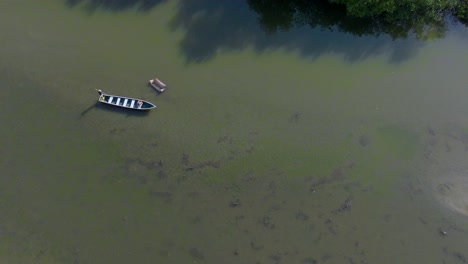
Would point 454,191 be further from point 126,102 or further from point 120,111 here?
point 120,111

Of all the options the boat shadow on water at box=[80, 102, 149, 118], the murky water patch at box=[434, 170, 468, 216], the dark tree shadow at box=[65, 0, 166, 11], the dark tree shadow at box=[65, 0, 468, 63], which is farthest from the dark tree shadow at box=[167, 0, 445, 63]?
the murky water patch at box=[434, 170, 468, 216]

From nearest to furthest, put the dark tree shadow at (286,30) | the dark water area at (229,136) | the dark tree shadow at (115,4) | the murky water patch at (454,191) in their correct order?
the dark water area at (229,136)
the murky water patch at (454,191)
the dark tree shadow at (286,30)
the dark tree shadow at (115,4)

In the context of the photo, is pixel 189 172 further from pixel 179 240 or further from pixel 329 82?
pixel 329 82

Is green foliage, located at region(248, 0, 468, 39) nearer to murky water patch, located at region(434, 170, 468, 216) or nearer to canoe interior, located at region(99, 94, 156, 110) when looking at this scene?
canoe interior, located at region(99, 94, 156, 110)

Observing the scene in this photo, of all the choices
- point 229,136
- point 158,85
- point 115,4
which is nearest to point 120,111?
point 158,85

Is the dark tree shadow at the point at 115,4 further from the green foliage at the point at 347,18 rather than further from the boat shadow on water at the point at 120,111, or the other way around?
the boat shadow on water at the point at 120,111

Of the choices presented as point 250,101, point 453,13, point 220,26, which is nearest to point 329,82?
point 250,101

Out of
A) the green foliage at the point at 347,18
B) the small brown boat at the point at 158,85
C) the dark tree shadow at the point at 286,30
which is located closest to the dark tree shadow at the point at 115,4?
the dark tree shadow at the point at 286,30
